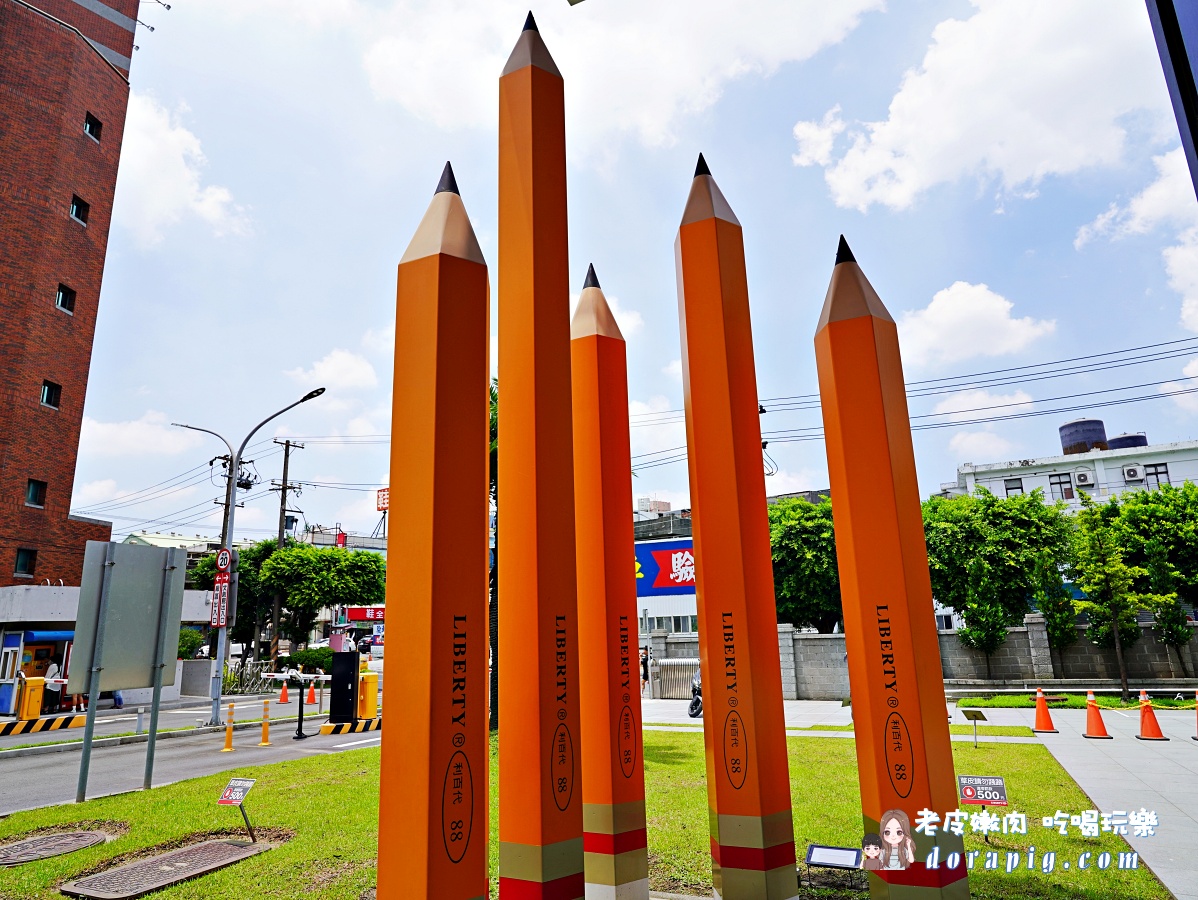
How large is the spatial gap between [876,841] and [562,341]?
4371mm

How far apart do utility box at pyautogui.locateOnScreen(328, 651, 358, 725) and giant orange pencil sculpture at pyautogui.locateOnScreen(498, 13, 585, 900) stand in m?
15.0

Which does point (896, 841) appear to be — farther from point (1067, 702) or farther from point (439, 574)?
point (1067, 702)

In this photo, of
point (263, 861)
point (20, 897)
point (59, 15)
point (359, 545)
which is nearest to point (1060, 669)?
point (263, 861)

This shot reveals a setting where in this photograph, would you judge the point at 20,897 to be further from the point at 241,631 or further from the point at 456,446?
the point at 241,631

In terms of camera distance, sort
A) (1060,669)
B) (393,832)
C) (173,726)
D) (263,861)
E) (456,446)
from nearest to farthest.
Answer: (393,832) < (456,446) < (263,861) < (173,726) < (1060,669)

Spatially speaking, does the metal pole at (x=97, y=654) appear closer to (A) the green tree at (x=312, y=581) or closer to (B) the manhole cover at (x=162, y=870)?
(B) the manhole cover at (x=162, y=870)

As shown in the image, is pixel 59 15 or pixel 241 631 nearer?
pixel 59 15

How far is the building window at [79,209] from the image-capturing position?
27.8m

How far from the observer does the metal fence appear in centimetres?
2527

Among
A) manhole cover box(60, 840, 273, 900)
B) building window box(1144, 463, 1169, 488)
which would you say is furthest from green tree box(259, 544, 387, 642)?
building window box(1144, 463, 1169, 488)

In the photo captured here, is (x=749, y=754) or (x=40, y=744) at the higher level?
(x=749, y=754)

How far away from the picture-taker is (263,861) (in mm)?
7164

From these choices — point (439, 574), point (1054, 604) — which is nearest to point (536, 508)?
point (439, 574)

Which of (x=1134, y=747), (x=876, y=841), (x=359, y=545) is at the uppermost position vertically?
(x=359, y=545)
